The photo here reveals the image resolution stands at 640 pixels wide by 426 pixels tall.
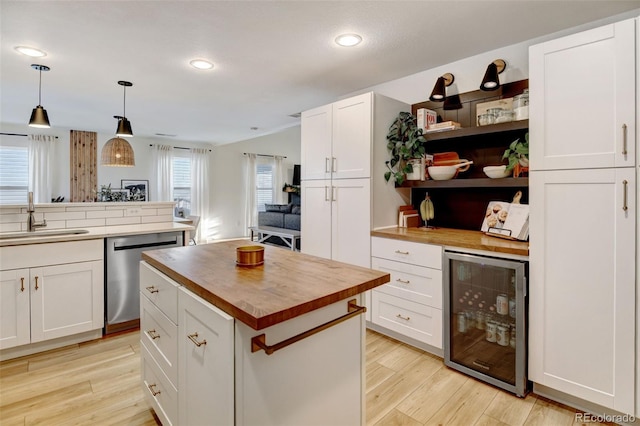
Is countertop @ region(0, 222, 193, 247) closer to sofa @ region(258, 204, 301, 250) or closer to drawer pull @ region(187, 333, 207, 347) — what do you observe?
drawer pull @ region(187, 333, 207, 347)

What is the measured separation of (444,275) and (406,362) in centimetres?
70

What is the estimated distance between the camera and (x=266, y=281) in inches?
51.3

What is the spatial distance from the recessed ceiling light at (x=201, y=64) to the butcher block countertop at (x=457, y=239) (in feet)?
6.77

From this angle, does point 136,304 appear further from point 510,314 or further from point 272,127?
Result: point 272,127

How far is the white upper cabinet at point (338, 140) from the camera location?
2.80 meters

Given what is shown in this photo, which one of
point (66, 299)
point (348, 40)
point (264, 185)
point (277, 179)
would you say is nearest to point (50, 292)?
point (66, 299)

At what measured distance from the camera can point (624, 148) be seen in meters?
1.63

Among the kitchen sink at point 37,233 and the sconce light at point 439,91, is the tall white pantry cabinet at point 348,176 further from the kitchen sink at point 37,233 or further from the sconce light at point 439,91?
the kitchen sink at point 37,233

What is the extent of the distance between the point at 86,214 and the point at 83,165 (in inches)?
172

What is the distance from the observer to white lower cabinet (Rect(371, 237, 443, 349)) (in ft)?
7.81

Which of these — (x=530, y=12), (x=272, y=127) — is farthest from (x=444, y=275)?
(x=272, y=127)

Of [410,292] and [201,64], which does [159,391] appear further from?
[201,64]

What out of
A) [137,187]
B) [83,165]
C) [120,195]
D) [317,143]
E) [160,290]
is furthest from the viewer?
[137,187]

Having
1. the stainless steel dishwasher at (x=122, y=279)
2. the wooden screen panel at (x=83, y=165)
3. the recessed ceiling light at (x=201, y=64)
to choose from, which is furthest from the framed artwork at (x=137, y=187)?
the recessed ceiling light at (x=201, y=64)
